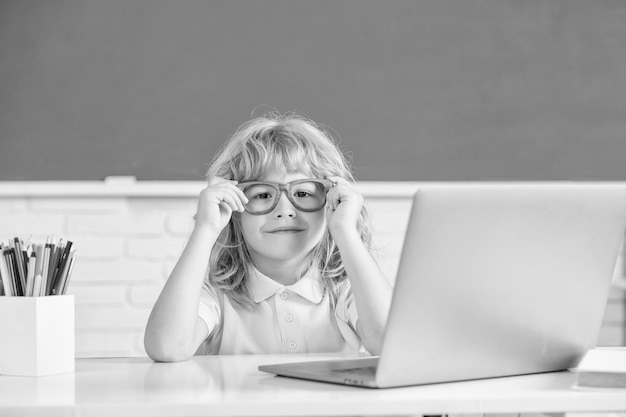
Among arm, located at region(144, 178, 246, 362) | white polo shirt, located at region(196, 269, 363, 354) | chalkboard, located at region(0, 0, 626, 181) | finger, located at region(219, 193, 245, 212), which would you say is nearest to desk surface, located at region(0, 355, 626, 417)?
arm, located at region(144, 178, 246, 362)

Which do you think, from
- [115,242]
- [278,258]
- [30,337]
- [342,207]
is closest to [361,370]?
[30,337]

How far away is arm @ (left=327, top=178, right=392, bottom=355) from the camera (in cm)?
130

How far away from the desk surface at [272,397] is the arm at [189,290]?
0.23 metres

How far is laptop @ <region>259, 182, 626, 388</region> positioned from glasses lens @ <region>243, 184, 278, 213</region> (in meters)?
0.52

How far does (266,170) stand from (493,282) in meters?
0.78

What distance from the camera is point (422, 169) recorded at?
2451 millimetres

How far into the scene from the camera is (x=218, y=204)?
1414 millimetres

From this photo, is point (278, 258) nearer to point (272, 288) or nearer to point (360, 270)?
point (272, 288)

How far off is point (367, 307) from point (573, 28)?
5.08 feet

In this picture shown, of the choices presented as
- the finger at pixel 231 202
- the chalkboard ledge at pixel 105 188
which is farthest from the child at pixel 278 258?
the chalkboard ledge at pixel 105 188

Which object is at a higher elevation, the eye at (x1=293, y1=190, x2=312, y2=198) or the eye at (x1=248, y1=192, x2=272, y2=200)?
the eye at (x1=248, y1=192, x2=272, y2=200)

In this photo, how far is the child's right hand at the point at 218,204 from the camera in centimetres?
140

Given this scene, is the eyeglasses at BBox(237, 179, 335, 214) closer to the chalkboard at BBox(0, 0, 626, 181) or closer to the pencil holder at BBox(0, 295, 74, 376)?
the pencil holder at BBox(0, 295, 74, 376)

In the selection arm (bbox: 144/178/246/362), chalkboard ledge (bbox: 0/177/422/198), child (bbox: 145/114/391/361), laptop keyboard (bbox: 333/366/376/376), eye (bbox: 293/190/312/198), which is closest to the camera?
laptop keyboard (bbox: 333/366/376/376)
